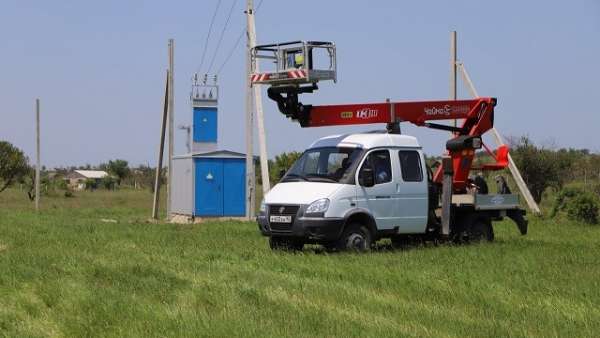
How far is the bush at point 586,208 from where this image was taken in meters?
24.0

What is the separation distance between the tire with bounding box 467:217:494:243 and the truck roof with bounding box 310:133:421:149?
2050 millimetres

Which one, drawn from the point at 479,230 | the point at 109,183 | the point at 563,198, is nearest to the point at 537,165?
the point at 563,198

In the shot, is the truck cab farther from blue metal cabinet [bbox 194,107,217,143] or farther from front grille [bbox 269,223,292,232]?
blue metal cabinet [bbox 194,107,217,143]

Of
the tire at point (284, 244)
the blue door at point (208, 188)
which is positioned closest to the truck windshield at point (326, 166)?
the tire at point (284, 244)

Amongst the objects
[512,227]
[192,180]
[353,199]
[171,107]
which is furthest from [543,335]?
[171,107]

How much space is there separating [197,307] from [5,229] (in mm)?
14028

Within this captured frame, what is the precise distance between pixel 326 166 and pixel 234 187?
1466 cm

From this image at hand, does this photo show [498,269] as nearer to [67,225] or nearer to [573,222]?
Result: [573,222]

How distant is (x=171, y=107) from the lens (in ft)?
106

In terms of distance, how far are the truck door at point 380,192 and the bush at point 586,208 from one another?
991 centimetres

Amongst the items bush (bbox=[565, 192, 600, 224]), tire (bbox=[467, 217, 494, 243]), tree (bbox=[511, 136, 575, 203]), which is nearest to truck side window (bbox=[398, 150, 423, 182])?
tire (bbox=[467, 217, 494, 243])

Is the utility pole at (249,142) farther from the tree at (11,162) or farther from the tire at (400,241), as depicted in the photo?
the tree at (11,162)

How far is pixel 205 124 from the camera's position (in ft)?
104

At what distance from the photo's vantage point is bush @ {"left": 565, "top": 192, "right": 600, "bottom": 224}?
2398cm
